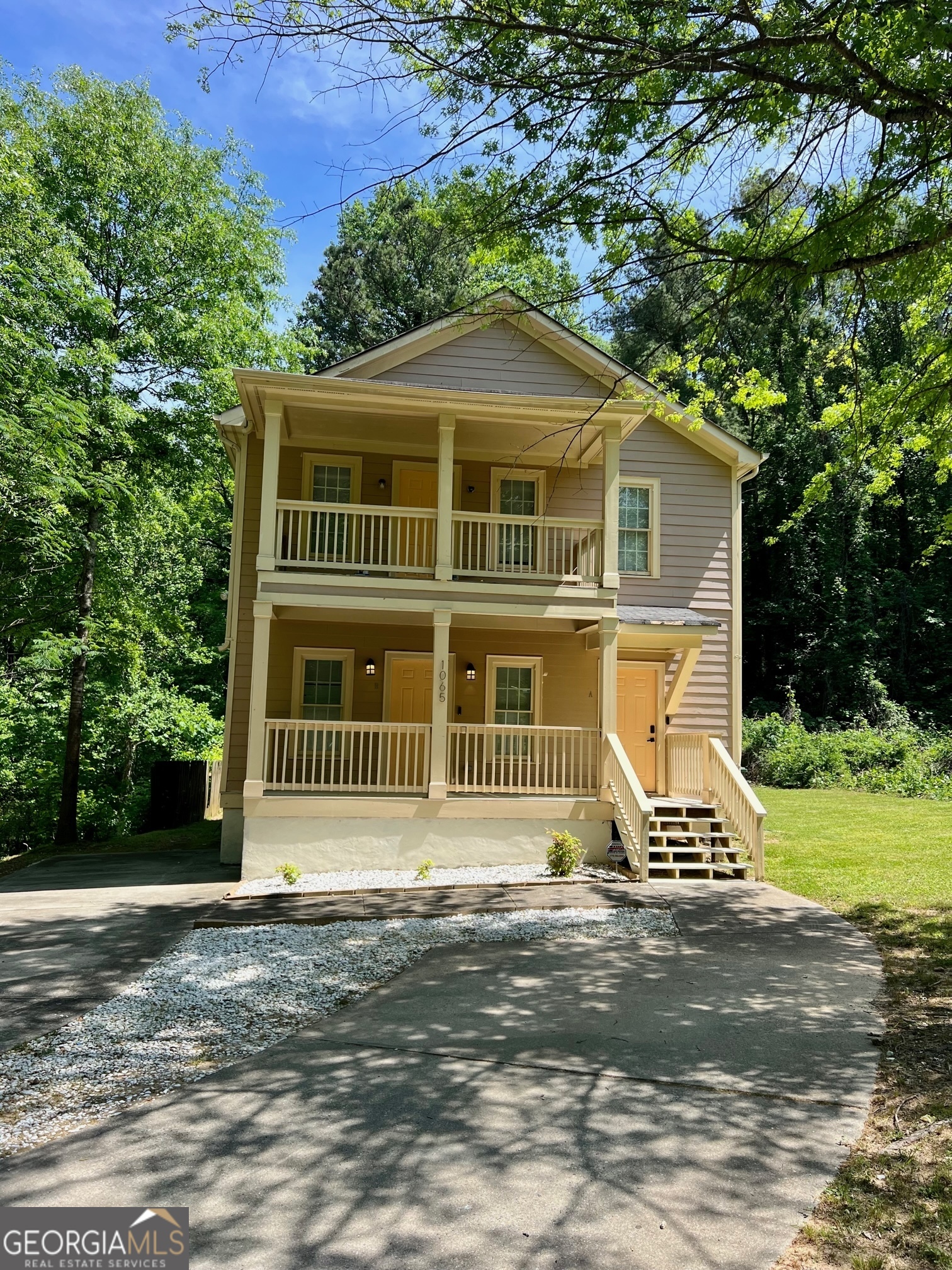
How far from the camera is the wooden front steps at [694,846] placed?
10.7 m

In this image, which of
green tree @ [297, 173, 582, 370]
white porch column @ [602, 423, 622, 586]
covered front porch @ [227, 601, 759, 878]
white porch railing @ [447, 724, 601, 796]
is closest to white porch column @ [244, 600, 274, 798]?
covered front porch @ [227, 601, 759, 878]

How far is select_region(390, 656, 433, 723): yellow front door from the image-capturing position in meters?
13.6

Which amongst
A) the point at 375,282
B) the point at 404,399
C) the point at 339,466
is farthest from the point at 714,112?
the point at 375,282

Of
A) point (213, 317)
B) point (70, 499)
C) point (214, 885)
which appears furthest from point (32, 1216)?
point (213, 317)

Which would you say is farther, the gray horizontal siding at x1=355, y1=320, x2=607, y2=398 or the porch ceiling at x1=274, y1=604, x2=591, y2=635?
the gray horizontal siding at x1=355, y1=320, x2=607, y2=398

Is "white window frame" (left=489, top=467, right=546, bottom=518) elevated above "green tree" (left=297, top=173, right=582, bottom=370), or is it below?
below

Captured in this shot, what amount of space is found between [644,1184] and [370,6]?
6506 mm

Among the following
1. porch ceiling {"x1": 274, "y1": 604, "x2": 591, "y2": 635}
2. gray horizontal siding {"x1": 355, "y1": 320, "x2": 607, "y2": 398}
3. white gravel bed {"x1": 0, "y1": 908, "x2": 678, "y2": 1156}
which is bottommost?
white gravel bed {"x1": 0, "y1": 908, "x2": 678, "y2": 1156}

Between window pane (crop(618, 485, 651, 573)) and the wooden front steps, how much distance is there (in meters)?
4.35

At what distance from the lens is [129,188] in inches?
691

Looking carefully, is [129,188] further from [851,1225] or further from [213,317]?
[851,1225]

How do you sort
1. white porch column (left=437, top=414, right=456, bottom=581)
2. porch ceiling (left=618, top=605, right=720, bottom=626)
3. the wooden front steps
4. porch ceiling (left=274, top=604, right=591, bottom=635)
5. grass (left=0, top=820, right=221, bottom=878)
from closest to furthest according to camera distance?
the wooden front steps → white porch column (left=437, top=414, right=456, bottom=581) → porch ceiling (left=274, top=604, right=591, bottom=635) → porch ceiling (left=618, top=605, right=720, bottom=626) → grass (left=0, top=820, right=221, bottom=878)

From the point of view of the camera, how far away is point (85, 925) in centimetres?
841

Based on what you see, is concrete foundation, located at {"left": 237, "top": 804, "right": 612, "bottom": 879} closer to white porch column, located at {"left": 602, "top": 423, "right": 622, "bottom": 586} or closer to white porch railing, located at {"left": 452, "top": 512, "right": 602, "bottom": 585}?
white porch column, located at {"left": 602, "top": 423, "right": 622, "bottom": 586}
